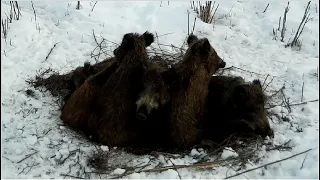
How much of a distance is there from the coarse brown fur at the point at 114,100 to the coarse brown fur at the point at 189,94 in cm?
43

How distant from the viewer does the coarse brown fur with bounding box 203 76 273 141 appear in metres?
5.75

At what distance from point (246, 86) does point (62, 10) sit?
4.06 m

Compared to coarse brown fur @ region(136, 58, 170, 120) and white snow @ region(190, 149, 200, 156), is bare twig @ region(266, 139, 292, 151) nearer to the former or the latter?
white snow @ region(190, 149, 200, 156)

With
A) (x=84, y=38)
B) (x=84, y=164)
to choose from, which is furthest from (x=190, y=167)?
(x=84, y=38)

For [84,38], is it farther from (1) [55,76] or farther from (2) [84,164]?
(2) [84,164]

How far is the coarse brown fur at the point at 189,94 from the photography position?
5645mm

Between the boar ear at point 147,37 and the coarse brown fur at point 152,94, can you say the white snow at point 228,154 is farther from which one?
the boar ear at point 147,37

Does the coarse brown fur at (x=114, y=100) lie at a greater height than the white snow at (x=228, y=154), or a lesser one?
greater

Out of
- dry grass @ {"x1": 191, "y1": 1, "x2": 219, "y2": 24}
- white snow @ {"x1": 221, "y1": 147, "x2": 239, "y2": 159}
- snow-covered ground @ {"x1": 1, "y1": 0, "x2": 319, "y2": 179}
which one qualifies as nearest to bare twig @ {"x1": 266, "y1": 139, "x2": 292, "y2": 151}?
snow-covered ground @ {"x1": 1, "y1": 0, "x2": 319, "y2": 179}

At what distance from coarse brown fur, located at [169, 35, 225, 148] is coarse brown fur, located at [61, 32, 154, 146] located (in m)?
0.43

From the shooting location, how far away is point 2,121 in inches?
224

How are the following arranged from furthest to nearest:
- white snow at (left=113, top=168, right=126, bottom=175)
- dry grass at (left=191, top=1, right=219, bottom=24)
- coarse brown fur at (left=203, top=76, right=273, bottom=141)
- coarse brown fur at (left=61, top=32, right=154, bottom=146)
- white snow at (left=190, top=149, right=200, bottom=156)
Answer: dry grass at (left=191, top=1, right=219, bottom=24) < coarse brown fur at (left=203, top=76, right=273, bottom=141) < coarse brown fur at (left=61, top=32, right=154, bottom=146) < white snow at (left=190, top=149, right=200, bottom=156) < white snow at (left=113, top=168, right=126, bottom=175)

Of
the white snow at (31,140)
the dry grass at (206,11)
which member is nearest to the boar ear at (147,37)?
the white snow at (31,140)

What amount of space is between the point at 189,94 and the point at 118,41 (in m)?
2.50
